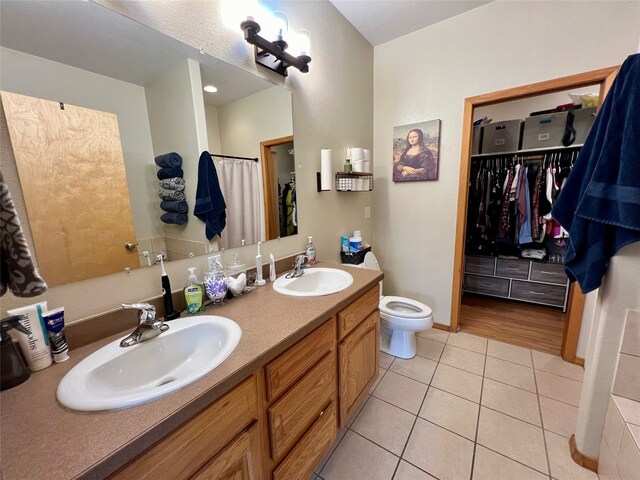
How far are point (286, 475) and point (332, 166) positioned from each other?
175cm

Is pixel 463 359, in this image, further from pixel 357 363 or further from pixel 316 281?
pixel 316 281

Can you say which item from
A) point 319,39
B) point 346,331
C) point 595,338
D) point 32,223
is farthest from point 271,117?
point 595,338

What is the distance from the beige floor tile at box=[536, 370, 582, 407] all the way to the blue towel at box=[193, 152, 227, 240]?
2258 mm

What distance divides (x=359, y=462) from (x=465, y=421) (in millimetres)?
674

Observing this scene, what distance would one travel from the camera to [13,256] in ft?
1.44

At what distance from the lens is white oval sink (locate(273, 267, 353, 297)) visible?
1.42m

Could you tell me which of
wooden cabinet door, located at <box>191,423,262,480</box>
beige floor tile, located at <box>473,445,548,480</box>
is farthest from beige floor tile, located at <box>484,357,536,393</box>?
wooden cabinet door, located at <box>191,423,262,480</box>

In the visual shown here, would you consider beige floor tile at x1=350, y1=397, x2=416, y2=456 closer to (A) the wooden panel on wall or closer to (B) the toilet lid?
(B) the toilet lid

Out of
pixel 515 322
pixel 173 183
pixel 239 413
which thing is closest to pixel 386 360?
pixel 515 322

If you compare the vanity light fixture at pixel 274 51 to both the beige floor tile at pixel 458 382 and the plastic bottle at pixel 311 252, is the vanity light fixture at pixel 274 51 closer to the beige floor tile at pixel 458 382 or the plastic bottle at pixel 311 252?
the plastic bottle at pixel 311 252

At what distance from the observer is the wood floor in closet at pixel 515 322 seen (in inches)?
89.4

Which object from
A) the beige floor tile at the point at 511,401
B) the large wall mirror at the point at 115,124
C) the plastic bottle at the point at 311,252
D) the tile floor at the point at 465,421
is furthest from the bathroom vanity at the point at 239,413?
the beige floor tile at the point at 511,401

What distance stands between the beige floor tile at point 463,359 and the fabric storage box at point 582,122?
2139 millimetres

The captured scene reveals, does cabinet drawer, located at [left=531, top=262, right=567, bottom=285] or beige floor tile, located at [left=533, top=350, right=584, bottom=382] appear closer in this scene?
beige floor tile, located at [left=533, top=350, right=584, bottom=382]
